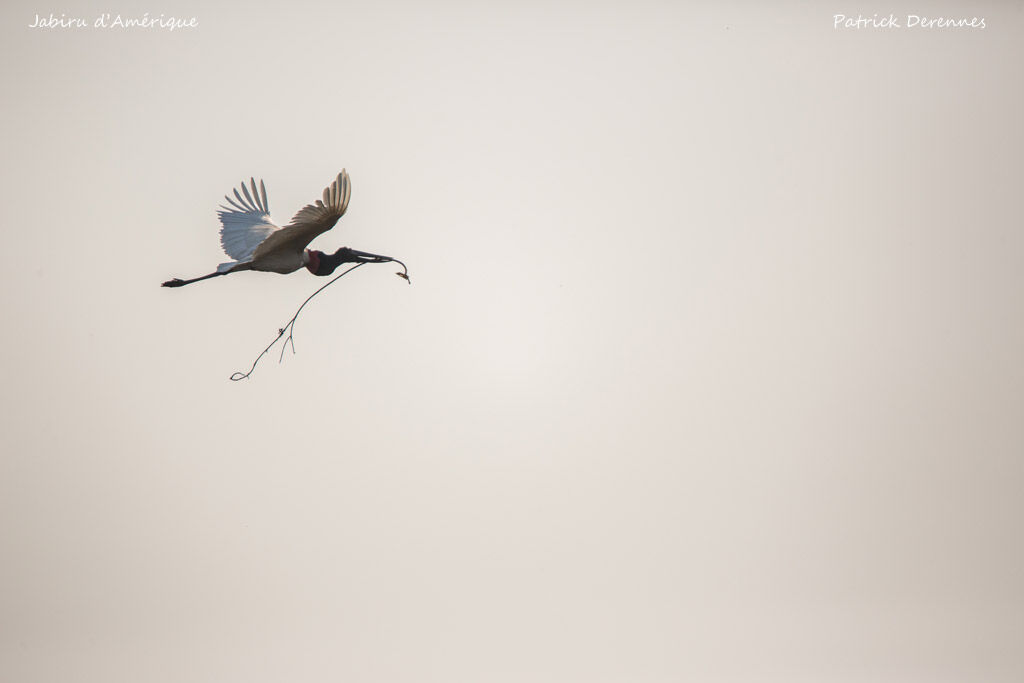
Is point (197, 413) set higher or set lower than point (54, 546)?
higher

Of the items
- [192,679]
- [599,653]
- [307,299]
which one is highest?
[307,299]

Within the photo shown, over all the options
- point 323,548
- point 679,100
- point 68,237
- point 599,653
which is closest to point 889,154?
point 679,100

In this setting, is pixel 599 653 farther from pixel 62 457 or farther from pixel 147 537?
pixel 62 457

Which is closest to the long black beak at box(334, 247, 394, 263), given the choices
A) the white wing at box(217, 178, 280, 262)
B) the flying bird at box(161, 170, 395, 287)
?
the flying bird at box(161, 170, 395, 287)

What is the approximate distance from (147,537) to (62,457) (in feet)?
0.88

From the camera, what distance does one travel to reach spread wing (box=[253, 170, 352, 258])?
1399 millimetres

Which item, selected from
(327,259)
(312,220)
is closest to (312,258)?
(327,259)

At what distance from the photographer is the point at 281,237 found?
1470mm

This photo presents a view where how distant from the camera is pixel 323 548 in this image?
182 centimetres

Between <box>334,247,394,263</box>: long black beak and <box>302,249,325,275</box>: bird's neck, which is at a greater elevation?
<box>334,247,394,263</box>: long black beak

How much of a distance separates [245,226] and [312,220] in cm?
26

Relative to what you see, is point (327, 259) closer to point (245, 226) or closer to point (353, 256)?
point (353, 256)

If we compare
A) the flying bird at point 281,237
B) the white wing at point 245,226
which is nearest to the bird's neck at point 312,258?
the flying bird at point 281,237

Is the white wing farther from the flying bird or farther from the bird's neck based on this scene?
the bird's neck
